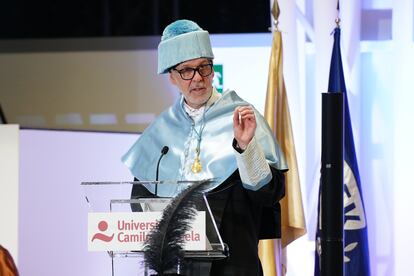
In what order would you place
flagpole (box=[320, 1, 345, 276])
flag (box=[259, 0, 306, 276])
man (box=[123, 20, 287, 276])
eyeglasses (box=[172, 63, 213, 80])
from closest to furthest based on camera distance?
flagpole (box=[320, 1, 345, 276]) → man (box=[123, 20, 287, 276]) → eyeglasses (box=[172, 63, 213, 80]) → flag (box=[259, 0, 306, 276])

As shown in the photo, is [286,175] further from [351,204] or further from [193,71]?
[193,71]

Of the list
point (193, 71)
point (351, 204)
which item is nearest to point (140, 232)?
point (193, 71)

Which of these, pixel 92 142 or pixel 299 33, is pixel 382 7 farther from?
pixel 92 142

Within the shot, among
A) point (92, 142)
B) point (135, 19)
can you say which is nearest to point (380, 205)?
point (92, 142)

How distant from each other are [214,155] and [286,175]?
1398mm

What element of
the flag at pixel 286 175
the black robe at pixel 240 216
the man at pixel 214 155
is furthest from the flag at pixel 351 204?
the black robe at pixel 240 216

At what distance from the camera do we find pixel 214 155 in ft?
10.0

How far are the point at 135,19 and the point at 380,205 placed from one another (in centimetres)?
209

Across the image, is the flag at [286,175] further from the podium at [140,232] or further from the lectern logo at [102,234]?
the lectern logo at [102,234]

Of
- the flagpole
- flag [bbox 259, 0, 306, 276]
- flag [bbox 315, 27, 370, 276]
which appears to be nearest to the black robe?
the flagpole

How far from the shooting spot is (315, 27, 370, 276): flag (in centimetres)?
447

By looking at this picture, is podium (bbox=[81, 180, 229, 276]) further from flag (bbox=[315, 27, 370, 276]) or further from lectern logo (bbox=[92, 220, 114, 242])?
flag (bbox=[315, 27, 370, 276])

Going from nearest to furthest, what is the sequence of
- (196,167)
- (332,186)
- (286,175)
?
(332,186) → (196,167) → (286,175)

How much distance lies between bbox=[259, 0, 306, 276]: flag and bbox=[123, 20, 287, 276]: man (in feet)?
4.33
